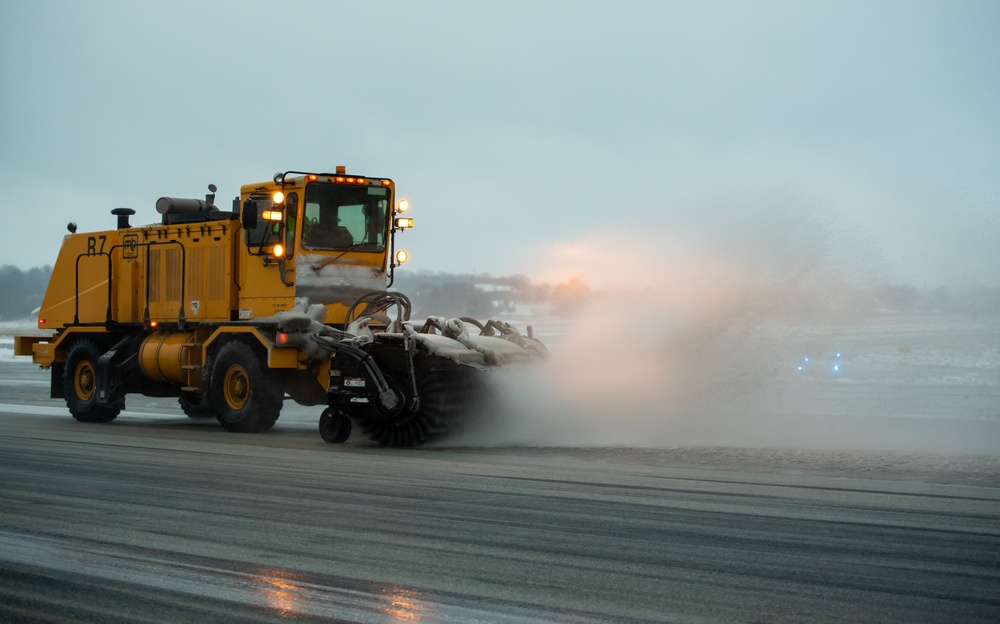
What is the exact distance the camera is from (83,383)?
20172 millimetres

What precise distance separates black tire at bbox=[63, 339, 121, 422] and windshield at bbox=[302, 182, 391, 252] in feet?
19.4

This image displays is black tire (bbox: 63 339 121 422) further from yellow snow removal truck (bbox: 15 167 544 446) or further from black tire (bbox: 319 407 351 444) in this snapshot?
black tire (bbox: 319 407 351 444)

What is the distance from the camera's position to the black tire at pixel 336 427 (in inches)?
592

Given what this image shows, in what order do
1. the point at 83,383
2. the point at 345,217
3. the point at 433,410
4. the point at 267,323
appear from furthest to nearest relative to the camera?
the point at 83,383
the point at 345,217
the point at 267,323
the point at 433,410

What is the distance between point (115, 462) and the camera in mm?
12383

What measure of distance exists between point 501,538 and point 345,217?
989 cm

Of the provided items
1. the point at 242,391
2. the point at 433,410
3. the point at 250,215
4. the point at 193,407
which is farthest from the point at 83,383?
the point at 433,410

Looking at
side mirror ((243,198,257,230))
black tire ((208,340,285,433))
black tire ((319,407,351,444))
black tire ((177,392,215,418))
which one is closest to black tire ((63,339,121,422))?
black tire ((177,392,215,418))

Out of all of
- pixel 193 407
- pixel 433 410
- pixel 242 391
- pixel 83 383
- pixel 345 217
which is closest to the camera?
pixel 433 410

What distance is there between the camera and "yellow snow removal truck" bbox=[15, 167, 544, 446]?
47.5 ft

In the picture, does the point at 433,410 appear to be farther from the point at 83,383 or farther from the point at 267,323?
the point at 83,383

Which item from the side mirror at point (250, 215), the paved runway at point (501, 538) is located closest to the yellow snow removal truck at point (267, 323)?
the side mirror at point (250, 215)

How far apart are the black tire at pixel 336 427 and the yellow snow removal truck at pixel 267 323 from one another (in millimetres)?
20

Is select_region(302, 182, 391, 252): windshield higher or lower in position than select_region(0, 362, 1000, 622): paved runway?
higher
